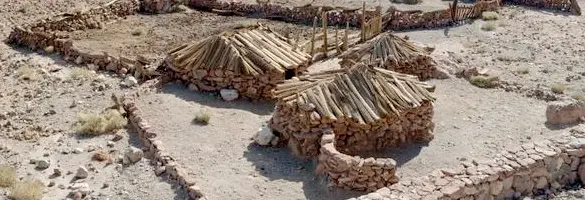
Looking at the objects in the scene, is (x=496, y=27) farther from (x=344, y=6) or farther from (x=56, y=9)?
(x=56, y=9)

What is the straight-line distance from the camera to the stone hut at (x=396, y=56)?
17062 millimetres

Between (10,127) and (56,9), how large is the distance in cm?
856

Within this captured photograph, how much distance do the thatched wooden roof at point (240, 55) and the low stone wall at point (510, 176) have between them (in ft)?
20.5

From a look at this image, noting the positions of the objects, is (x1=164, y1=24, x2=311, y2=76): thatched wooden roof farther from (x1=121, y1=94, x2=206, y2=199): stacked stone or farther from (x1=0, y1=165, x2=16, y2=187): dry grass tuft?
(x1=0, y1=165, x2=16, y2=187): dry grass tuft

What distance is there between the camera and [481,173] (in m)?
10.7

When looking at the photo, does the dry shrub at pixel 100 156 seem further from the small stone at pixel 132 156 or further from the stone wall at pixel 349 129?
the stone wall at pixel 349 129

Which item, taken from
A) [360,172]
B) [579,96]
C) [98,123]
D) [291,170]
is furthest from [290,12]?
[360,172]

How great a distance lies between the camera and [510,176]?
35.8ft

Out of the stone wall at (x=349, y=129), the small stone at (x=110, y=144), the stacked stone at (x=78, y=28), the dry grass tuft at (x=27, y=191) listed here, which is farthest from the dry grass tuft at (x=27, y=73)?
the stone wall at (x=349, y=129)

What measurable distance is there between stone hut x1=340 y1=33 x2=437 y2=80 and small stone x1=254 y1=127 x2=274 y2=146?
363 cm

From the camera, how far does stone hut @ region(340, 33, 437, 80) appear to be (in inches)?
672

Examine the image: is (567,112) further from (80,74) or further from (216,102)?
(80,74)

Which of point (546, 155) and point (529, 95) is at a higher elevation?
point (546, 155)

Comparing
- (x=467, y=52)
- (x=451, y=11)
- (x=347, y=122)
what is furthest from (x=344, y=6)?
(x=347, y=122)
